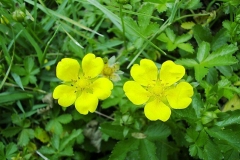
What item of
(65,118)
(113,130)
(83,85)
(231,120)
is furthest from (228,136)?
(65,118)

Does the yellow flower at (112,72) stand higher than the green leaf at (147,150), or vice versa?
the yellow flower at (112,72)

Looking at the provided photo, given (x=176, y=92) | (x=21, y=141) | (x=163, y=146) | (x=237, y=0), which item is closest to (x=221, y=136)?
(x=176, y=92)

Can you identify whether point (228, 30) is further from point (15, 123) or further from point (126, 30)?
point (15, 123)

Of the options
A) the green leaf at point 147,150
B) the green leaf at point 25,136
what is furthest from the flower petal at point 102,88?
the green leaf at point 25,136

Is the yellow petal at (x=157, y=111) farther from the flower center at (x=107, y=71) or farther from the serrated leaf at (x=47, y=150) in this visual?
the serrated leaf at (x=47, y=150)

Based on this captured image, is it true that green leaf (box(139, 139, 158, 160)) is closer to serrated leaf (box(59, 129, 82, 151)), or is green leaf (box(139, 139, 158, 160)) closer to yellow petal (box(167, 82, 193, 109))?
yellow petal (box(167, 82, 193, 109))

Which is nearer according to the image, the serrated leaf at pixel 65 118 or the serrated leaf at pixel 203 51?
the serrated leaf at pixel 203 51

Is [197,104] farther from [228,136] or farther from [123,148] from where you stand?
[123,148]
